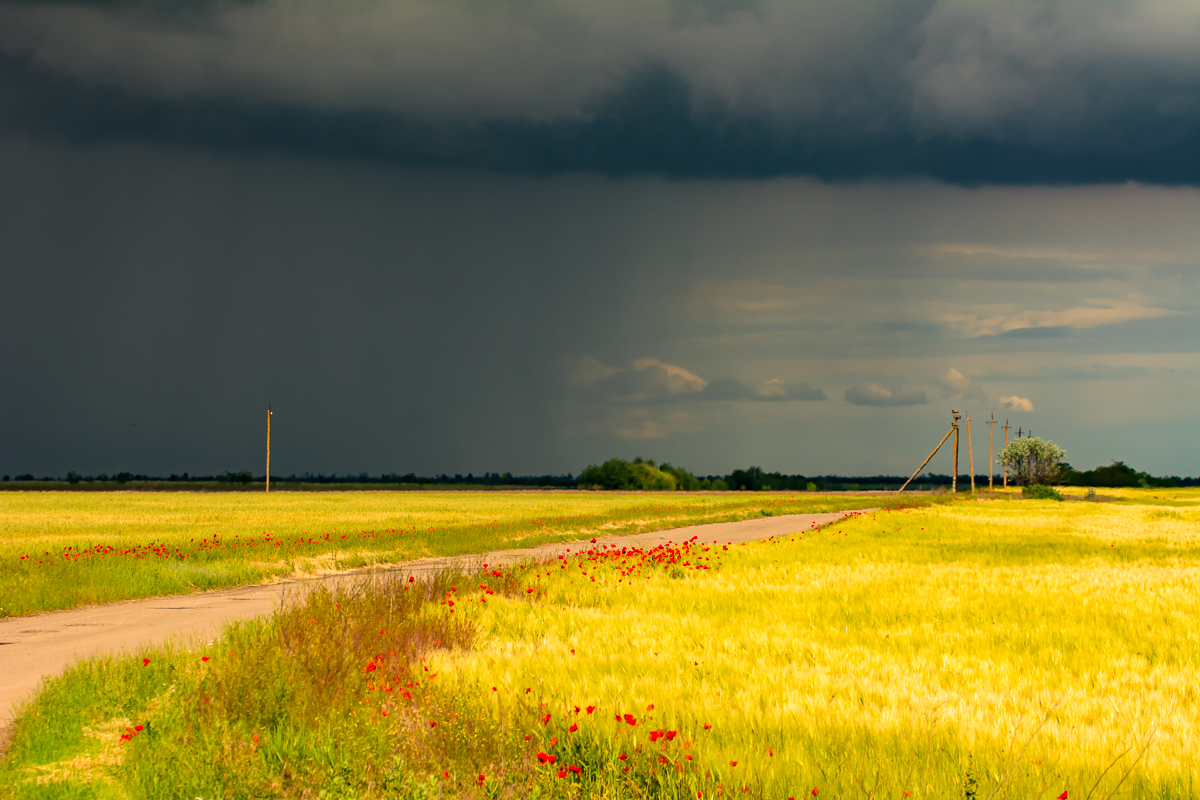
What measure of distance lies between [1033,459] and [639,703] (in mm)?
171126

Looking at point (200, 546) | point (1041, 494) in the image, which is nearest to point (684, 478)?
point (1041, 494)

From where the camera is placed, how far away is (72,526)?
131 ft

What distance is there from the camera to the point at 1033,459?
511 ft

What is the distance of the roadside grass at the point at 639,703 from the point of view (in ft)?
19.5

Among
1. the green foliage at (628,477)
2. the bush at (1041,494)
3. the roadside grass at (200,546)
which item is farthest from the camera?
the green foliage at (628,477)

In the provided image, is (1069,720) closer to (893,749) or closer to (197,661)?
(893,749)

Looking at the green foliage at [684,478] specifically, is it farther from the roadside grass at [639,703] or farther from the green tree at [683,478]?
the roadside grass at [639,703]

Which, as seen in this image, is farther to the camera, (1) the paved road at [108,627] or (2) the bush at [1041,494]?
(2) the bush at [1041,494]

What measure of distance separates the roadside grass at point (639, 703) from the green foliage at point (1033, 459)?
6158 inches

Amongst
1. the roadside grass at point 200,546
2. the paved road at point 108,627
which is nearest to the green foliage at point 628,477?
the roadside grass at point 200,546

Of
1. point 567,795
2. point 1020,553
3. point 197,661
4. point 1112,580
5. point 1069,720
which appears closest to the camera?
point 567,795

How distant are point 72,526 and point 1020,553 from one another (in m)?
42.9

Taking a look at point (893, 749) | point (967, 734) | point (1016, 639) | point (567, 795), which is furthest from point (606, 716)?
point (1016, 639)

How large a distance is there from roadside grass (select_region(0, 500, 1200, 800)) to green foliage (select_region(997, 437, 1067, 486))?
15642 centimetres
